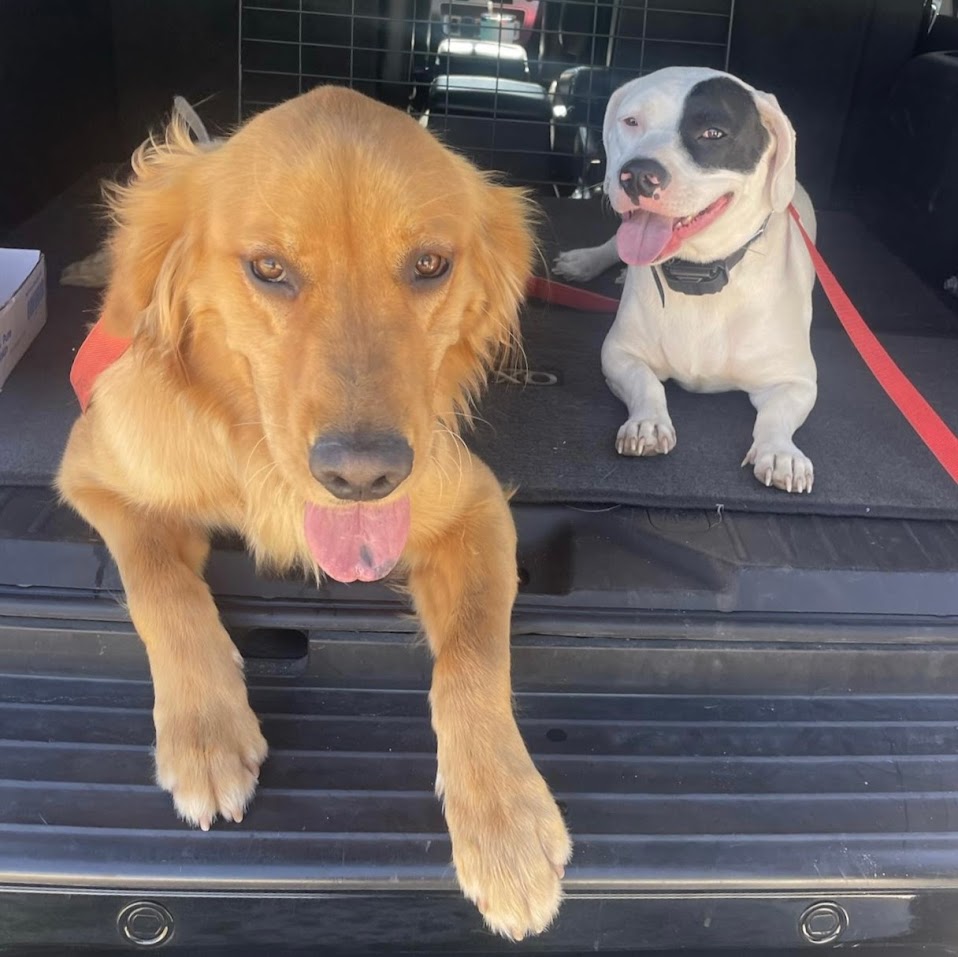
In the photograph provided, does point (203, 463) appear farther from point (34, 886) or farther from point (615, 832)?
point (615, 832)

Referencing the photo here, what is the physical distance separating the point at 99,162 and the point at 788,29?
10.2 ft

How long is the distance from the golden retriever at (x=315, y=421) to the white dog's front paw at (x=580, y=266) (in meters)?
1.71

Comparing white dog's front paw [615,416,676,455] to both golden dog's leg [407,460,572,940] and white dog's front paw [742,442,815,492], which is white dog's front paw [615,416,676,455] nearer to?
white dog's front paw [742,442,815,492]

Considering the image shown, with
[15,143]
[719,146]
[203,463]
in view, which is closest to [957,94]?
[719,146]

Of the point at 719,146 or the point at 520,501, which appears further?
the point at 719,146

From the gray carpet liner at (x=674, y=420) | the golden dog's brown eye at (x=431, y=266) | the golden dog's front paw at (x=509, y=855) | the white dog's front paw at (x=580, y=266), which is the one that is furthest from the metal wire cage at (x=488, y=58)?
the golden dog's front paw at (x=509, y=855)

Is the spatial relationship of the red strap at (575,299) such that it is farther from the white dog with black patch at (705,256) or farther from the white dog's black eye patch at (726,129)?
the white dog's black eye patch at (726,129)

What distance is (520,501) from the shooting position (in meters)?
2.12

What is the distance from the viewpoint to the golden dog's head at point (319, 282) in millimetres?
1476

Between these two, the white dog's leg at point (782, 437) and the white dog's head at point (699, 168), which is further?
the white dog's head at point (699, 168)

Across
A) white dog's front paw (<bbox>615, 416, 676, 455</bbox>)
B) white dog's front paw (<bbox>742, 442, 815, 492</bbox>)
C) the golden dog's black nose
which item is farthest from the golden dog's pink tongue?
white dog's front paw (<bbox>742, 442, 815, 492</bbox>)

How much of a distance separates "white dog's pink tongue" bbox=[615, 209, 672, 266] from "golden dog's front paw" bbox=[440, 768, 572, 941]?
5.10 ft

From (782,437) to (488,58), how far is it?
2.58m

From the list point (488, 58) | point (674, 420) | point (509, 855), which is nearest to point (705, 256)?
point (674, 420)
